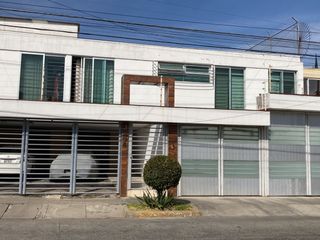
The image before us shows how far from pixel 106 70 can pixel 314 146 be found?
8.98m

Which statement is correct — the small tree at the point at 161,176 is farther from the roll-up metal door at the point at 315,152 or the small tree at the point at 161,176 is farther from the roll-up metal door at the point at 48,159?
the roll-up metal door at the point at 315,152

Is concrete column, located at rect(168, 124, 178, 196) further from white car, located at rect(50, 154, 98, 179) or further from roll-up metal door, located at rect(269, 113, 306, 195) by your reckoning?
roll-up metal door, located at rect(269, 113, 306, 195)

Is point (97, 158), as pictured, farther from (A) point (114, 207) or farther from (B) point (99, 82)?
(B) point (99, 82)

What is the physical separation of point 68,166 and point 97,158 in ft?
3.69

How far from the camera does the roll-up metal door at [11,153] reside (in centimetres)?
1641

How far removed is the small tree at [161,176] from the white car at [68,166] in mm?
3172

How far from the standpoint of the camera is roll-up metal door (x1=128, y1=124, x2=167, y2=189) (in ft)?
56.8

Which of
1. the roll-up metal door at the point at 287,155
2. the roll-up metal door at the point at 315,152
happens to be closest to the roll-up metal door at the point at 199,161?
the roll-up metal door at the point at 287,155

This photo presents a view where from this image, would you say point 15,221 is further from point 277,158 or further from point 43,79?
point 277,158

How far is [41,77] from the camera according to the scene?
61.0 ft

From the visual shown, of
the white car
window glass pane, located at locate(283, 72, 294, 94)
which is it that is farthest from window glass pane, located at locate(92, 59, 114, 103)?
window glass pane, located at locate(283, 72, 294, 94)

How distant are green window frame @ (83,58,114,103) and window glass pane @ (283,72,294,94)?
25.9ft

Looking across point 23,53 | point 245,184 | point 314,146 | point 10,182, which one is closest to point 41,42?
point 23,53

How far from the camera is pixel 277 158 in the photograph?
1894 cm
